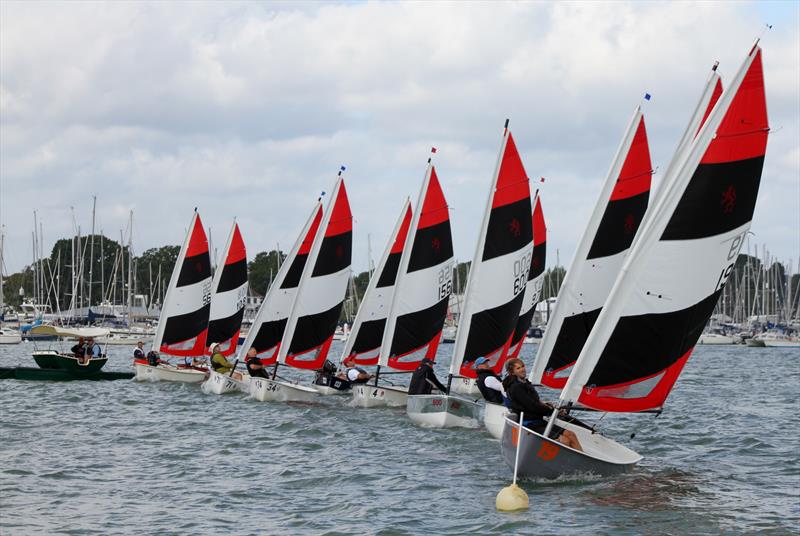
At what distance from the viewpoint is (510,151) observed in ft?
79.6

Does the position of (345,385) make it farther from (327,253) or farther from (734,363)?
(734,363)

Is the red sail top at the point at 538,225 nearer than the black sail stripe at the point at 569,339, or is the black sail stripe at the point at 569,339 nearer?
the black sail stripe at the point at 569,339

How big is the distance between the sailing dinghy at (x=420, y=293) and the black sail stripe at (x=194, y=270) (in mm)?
13997

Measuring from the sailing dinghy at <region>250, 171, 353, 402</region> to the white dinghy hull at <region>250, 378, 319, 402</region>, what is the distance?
97cm

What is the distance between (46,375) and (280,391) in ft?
40.9

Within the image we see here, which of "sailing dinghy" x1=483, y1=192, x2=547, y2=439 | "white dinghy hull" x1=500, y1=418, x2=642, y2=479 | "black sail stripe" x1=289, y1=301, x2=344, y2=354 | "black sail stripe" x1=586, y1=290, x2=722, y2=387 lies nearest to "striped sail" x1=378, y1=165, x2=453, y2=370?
"black sail stripe" x1=289, y1=301, x2=344, y2=354

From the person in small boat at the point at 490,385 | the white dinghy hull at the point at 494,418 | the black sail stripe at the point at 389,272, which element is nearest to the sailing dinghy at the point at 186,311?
the black sail stripe at the point at 389,272

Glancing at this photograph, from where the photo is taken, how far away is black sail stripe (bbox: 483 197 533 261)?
24.0 metres

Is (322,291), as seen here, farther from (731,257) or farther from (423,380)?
(731,257)

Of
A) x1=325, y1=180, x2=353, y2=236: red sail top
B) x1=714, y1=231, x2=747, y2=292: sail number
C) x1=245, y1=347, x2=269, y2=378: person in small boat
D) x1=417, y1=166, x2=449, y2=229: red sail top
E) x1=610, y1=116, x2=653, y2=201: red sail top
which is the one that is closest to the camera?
x1=714, y1=231, x2=747, y2=292: sail number

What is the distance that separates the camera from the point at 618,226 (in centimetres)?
2067

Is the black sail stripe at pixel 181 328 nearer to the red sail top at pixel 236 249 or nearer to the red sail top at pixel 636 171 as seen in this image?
the red sail top at pixel 236 249

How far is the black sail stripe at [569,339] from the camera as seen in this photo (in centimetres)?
1947

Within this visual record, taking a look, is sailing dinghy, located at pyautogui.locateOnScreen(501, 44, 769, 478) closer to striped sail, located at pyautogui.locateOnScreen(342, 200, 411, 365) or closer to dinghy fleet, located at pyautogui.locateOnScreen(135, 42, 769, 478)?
dinghy fleet, located at pyautogui.locateOnScreen(135, 42, 769, 478)
